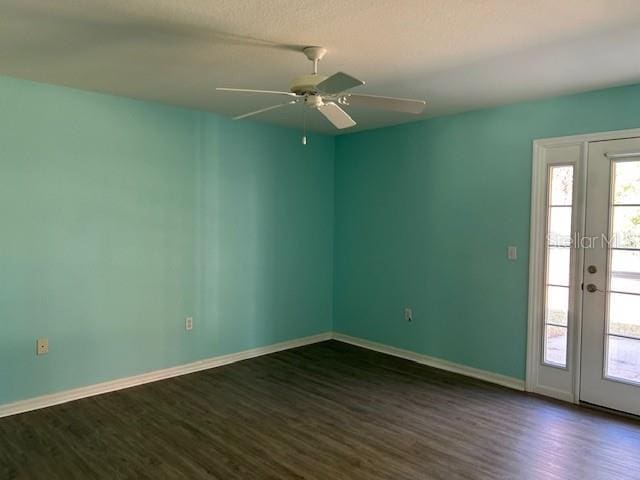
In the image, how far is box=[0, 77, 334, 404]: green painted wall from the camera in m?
3.34

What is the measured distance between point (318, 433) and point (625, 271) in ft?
8.18

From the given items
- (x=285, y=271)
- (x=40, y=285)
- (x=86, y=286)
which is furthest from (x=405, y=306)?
(x=40, y=285)

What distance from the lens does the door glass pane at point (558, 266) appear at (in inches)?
144

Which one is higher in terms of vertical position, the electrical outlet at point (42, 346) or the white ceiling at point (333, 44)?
the white ceiling at point (333, 44)

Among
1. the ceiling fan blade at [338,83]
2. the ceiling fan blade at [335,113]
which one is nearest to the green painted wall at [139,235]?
the ceiling fan blade at [335,113]

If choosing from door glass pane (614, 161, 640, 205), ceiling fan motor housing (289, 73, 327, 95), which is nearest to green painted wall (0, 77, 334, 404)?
ceiling fan motor housing (289, 73, 327, 95)

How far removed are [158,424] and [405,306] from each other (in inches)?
103

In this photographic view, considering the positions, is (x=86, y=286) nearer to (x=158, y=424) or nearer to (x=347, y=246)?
(x=158, y=424)

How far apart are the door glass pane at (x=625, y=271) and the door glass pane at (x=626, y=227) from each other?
65 millimetres

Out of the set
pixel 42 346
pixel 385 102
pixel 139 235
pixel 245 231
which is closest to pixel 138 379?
pixel 42 346

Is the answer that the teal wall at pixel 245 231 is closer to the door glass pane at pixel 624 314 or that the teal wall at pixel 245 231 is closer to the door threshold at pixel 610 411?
the door threshold at pixel 610 411

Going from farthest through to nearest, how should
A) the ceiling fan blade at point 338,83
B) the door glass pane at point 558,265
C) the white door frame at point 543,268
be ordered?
the door glass pane at point 558,265 < the white door frame at point 543,268 < the ceiling fan blade at point 338,83

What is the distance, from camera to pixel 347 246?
211 inches

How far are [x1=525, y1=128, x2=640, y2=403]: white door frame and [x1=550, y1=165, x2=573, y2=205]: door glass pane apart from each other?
51 millimetres
